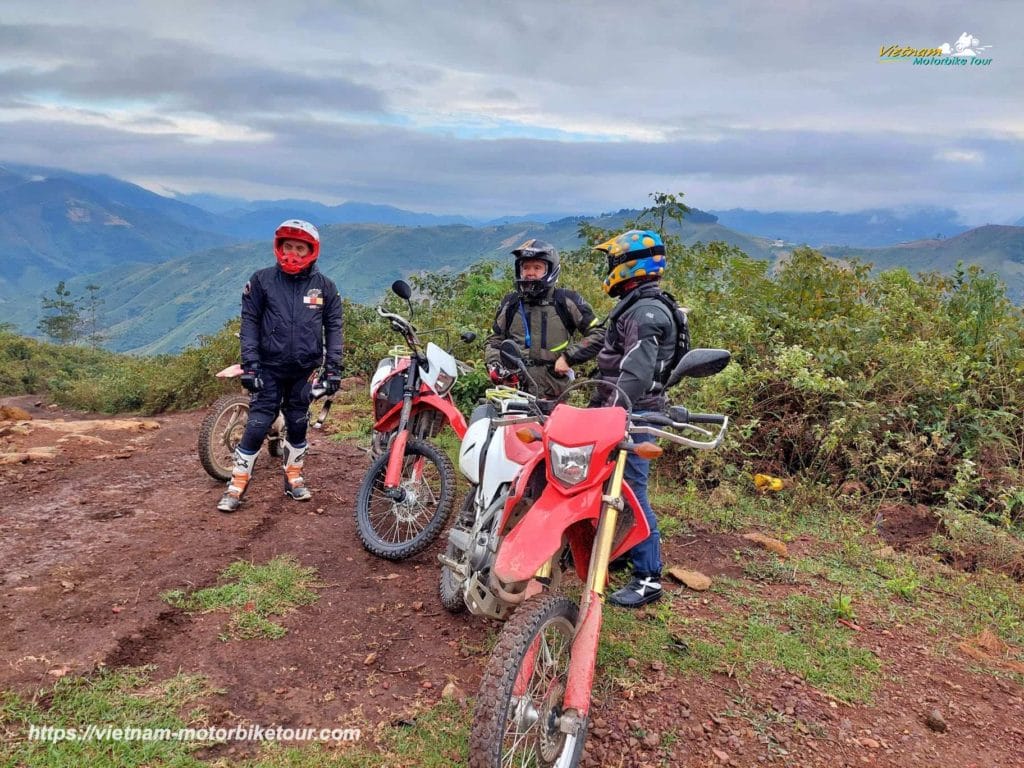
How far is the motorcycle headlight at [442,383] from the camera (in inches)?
201

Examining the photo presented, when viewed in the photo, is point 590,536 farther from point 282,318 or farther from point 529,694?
point 282,318

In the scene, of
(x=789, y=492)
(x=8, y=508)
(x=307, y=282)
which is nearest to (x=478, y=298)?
(x=307, y=282)

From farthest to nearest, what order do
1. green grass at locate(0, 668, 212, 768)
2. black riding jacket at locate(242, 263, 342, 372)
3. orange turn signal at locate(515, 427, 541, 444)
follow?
→ black riding jacket at locate(242, 263, 342, 372), orange turn signal at locate(515, 427, 541, 444), green grass at locate(0, 668, 212, 768)

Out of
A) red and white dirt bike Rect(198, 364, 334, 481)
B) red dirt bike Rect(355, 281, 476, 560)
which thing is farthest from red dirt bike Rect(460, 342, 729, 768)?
red and white dirt bike Rect(198, 364, 334, 481)

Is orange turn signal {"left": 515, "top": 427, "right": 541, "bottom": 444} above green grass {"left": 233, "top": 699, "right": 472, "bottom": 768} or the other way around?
above

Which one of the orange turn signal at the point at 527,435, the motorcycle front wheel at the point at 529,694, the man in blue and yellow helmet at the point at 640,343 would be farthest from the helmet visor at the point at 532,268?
the motorcycle front wheel at the point at 529,694

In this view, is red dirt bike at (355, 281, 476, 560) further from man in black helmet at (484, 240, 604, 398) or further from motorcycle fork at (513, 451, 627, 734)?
motorcycle fork at (513, 451, 627, 734)

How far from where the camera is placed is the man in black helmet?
5289 mm

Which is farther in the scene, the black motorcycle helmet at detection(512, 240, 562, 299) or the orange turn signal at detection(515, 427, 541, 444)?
the black motorcycle helmet at detection(512, 240, 562, 299)

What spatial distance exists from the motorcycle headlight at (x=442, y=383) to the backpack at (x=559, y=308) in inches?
28.1

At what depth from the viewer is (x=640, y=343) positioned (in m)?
3.61

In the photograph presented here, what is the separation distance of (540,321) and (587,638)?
132 inches

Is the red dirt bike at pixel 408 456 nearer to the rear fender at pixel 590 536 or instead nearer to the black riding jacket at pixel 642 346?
the black riding jacket at pixel 642 346

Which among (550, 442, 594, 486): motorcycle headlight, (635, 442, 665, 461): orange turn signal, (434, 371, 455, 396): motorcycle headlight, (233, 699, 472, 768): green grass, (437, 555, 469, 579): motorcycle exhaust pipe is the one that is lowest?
(233, 699, 472, 768): green grass
